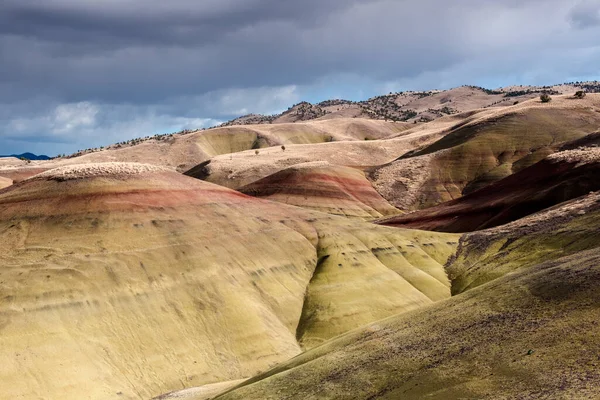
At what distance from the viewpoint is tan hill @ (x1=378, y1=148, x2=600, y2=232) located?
9288cm

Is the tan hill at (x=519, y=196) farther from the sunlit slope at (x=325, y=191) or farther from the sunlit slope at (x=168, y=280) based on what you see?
the sunlit slope at (x=325, y=191)

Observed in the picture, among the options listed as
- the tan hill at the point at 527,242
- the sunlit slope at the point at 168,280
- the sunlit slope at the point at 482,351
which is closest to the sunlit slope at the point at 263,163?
the sunlit slope at the point at 168,280

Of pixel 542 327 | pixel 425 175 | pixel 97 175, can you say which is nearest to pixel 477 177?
pixel 425 175

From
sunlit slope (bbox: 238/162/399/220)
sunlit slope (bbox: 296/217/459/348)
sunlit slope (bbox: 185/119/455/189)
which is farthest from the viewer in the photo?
sunlit slope (bbox: 185/119/455/189)

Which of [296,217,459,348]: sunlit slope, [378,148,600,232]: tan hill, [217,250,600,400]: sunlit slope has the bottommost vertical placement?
[217,250,600,400]: sunlit slope

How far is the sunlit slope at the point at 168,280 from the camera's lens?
49.7 m

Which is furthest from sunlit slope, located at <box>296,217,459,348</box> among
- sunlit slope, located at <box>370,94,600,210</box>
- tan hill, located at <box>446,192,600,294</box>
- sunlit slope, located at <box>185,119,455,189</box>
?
sunlit slope, located at <box>185,119,455,189</box>

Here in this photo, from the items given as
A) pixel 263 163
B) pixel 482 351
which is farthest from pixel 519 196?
pixel 263 163

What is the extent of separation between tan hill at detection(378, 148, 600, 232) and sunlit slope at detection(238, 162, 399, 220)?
1738 cm

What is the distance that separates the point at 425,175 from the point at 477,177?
583 inches

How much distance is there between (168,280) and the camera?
62.0 m

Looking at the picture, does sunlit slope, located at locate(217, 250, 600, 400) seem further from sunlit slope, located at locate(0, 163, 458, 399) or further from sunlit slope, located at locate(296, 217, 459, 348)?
sunlit slope, located at locate(296, 217, 459, 348)

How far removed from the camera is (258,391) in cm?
3753

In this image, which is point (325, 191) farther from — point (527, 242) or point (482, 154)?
point (527, 242)
